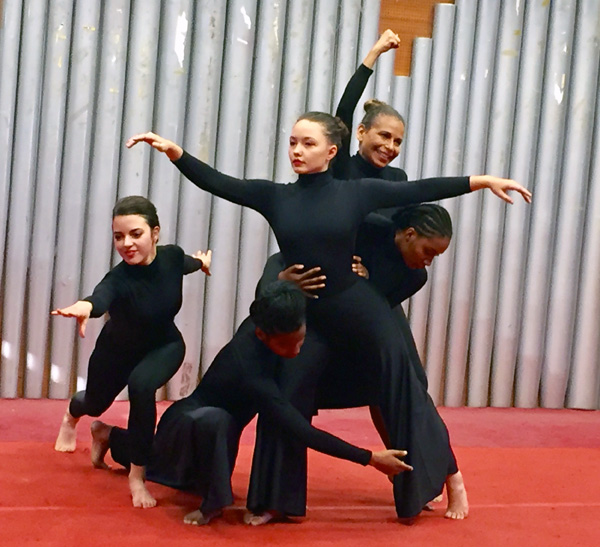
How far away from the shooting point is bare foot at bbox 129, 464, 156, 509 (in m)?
2.99

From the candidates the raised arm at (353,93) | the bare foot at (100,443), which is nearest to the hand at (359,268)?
the raised arm at (353,93)

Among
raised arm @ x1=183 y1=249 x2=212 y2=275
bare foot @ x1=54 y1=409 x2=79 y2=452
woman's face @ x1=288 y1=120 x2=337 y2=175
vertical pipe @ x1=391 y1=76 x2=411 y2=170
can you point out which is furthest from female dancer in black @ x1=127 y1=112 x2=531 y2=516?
vertical pipe @ x1=391 y1=76 x2=411 y2=170

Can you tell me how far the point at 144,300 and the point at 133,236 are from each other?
221mm

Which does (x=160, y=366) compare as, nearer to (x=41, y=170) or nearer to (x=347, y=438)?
(x=347, y=438)

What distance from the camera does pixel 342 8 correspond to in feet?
15.1

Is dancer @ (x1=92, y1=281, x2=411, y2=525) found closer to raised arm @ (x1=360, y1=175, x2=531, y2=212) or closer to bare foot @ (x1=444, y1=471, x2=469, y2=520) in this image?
bare foot @ (x1=444, y1=471, x2=469, y2=520)

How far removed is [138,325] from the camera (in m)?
3.17

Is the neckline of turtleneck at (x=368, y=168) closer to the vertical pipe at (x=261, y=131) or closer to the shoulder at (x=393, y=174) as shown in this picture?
the shoulder at (x=393, y=174)

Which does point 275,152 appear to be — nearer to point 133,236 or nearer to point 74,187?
point 74,187

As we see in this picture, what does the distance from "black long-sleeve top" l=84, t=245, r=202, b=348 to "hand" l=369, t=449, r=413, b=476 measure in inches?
34.7

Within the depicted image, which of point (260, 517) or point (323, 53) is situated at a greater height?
point (323, 53)

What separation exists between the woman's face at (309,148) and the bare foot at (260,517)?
1052 millimetres

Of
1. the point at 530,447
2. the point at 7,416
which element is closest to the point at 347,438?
the point at 530,447

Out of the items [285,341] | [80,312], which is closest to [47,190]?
[80,312]
